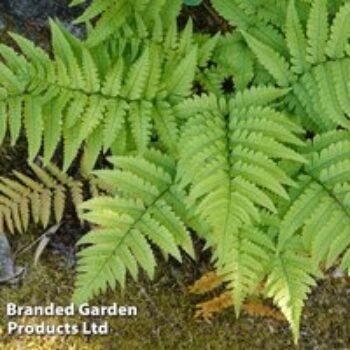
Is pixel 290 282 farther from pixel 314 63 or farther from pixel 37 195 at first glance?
pixel 37 195

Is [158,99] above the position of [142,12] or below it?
below

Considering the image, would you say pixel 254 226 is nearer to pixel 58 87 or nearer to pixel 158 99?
pixel 158 99

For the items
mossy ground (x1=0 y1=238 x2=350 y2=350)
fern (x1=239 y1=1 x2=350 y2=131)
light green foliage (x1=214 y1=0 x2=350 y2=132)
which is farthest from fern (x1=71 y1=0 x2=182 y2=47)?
mossy ground (x1=0 y1=238 x2=350 y2=350)

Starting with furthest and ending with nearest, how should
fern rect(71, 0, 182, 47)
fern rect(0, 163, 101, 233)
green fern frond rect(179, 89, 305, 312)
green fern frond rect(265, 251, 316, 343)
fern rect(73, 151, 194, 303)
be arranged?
fern rect(0, 163, 101, 233), fern rect(71, 0, 182, 47), green fern frond rect(265, 251, 316, 343), fern rect(73, 151, 194, 303), green fern frond rect(179, 89, 305, 312)

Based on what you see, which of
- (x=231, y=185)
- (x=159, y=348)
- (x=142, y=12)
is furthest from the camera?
(x=159, y=348)

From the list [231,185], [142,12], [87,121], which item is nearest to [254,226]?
[231,185]

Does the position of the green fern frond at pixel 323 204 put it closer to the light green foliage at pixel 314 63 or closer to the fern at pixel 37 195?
the light green foliage at pixel 314 63

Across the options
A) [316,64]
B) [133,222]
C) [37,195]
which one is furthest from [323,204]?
[37,195]

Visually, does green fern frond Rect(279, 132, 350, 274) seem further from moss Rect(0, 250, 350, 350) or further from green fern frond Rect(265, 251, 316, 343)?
moss Rect(0, 250, 350, 350)
